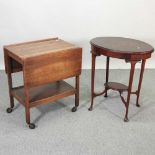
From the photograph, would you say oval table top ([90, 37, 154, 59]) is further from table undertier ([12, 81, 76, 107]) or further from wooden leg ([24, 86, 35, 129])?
wooden leg ([24, 86, 35, 129])

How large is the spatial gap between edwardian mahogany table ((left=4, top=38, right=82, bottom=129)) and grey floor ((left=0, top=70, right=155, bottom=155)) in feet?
0.41

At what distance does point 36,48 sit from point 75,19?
4.43ft

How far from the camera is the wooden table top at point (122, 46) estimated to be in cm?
220

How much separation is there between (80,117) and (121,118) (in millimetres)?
386

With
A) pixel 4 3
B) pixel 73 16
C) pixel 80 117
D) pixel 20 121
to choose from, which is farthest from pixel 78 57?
pixel 4 3

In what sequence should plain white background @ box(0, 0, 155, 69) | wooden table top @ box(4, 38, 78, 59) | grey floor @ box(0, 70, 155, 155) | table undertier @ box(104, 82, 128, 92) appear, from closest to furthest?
grey floor @ box(0, 70, 155, 155), wooden table top @ box(4, 38, 78, 59), table undertier @ box(104, 82, 128, 92), plain white background @ box(0, 0, 155, 69)

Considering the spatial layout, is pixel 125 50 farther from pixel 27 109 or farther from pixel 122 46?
pixel 27 109

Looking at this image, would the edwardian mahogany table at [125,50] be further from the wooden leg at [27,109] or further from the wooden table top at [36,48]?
the wooden leg at [27,109]

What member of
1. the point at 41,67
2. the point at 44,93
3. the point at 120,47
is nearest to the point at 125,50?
the point at 120,47

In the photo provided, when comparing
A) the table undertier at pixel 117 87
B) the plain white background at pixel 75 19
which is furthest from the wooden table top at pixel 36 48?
the plain white background at pixel 75 19

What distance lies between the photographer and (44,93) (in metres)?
2.47

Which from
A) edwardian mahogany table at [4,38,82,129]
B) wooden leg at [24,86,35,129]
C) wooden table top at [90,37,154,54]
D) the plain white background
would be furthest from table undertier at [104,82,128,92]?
the plain white background

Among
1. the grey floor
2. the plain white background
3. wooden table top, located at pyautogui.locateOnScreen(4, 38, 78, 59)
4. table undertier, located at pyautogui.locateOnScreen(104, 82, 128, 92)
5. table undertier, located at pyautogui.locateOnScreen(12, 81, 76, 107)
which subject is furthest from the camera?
the plain white background

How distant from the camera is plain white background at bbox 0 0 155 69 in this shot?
3.41 metres
